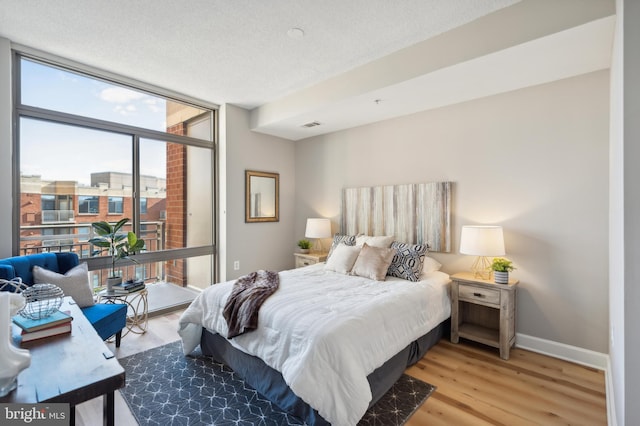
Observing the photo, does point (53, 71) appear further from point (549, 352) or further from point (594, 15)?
point (549, 352)

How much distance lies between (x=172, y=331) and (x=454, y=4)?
13.0 feet

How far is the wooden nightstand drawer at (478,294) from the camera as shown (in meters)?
2.70

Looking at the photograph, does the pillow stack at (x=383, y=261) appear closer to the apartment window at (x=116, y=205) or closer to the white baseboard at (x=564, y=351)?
the white baseboard at (x=564, y=351)


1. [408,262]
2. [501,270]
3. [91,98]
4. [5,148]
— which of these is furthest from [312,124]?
[5,148]

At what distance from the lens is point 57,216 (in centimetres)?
300

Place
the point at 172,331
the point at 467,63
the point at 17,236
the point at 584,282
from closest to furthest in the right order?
the point at 467,63, the point at 584,282, the point at 17,236, the point at 172,331

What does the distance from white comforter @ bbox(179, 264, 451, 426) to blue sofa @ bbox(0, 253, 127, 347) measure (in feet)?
1.78

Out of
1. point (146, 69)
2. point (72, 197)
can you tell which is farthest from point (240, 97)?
point (72, 197)

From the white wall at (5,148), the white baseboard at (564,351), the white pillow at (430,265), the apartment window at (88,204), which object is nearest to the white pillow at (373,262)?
the white pillow at (430,265)

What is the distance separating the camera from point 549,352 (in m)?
2.74

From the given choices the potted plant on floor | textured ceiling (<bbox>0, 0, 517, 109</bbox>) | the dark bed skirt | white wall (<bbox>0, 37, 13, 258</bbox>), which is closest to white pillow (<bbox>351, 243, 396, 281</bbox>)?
the dark bed skirt

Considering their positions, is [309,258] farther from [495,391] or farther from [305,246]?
[495,391]

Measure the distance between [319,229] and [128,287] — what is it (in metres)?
2.35

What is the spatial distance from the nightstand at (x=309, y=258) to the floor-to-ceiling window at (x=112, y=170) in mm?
1246
